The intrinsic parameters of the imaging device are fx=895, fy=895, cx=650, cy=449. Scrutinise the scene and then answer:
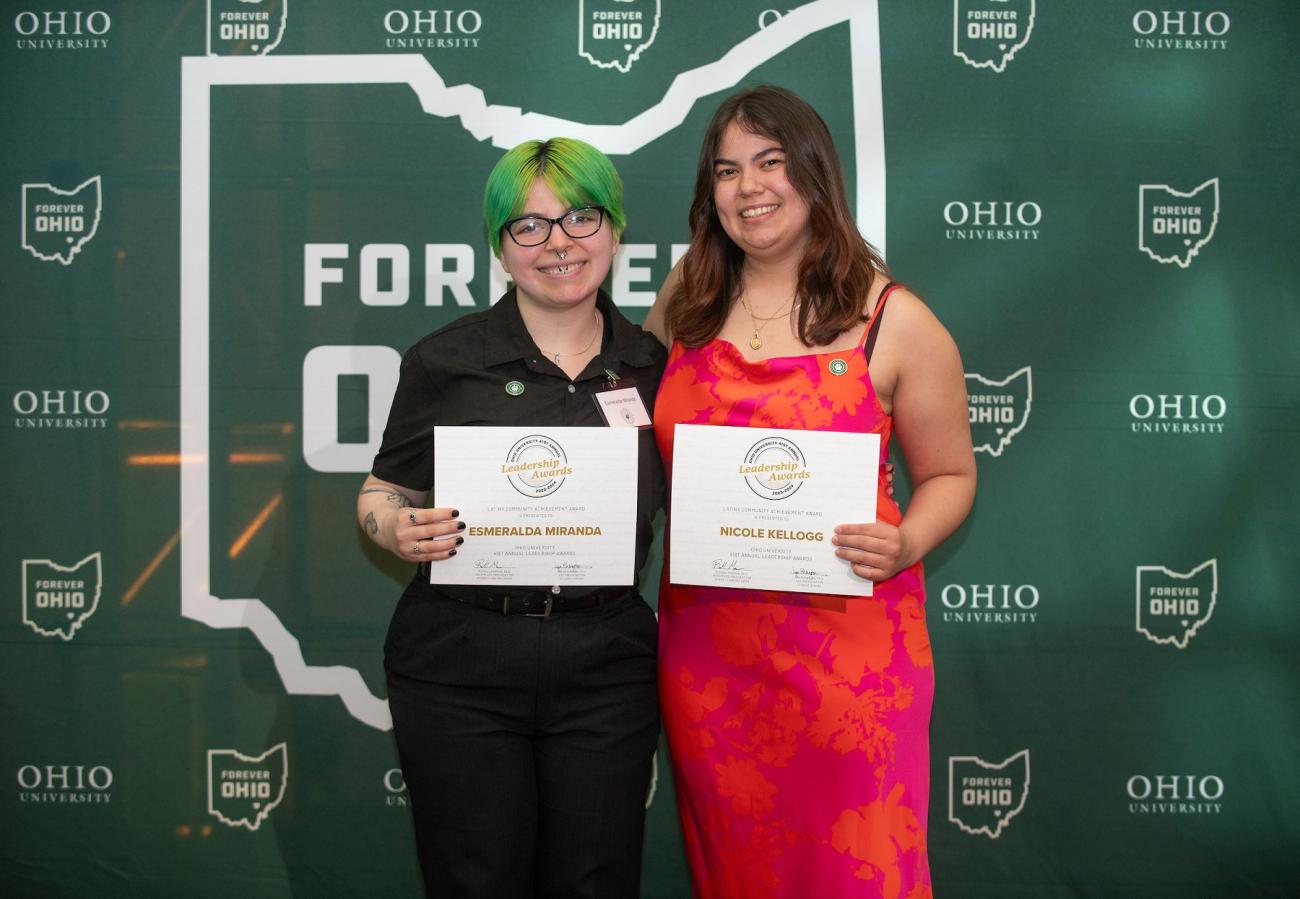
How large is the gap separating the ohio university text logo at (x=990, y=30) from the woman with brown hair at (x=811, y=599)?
117 centimetres

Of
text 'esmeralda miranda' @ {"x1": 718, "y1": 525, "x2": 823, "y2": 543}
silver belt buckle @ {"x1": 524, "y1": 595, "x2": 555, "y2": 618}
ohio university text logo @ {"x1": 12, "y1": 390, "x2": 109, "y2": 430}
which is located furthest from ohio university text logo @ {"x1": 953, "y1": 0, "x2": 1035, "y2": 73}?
ohio university text logo @ {"x1": 12, "y1": 390, "x2": 109, "y2": 430}

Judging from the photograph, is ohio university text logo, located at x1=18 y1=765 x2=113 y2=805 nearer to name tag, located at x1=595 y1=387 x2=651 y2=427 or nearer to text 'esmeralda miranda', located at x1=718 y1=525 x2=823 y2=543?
name tag, located at x1=595 y1=387 x2=651 y2=427

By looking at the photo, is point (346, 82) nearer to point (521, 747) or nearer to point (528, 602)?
point (528, 602)

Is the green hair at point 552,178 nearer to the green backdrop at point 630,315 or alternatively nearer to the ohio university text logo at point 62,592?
the green backdrop at point 630,315

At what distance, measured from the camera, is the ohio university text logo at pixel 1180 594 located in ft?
8.55

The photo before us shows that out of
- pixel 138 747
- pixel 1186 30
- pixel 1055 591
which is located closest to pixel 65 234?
pixel 138 747

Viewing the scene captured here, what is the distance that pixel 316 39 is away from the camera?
262 cm

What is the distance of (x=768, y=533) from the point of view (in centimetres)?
158

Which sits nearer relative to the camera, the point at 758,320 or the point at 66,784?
the point at 758,320

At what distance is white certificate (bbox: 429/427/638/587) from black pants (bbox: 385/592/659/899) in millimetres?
93

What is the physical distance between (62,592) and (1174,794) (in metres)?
3.35

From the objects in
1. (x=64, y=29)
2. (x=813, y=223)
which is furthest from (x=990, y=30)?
(x=64, y=29)

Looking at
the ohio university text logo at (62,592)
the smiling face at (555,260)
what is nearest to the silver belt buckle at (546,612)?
the smiling face at (555,260)

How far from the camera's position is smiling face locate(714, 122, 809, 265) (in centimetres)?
169
